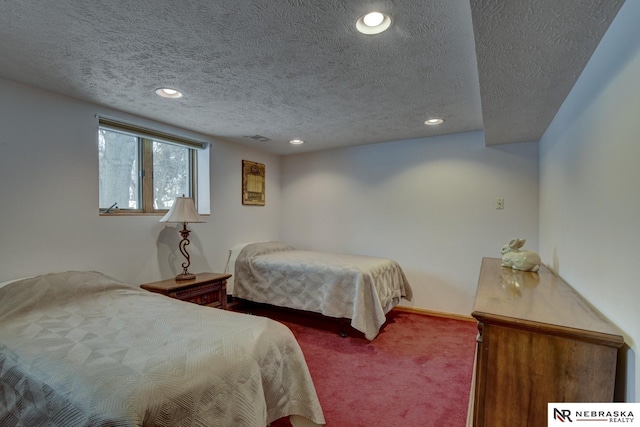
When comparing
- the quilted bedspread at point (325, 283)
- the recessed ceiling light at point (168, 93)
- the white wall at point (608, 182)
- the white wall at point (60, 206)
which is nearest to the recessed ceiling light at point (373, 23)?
the white wall at point (608, 182)

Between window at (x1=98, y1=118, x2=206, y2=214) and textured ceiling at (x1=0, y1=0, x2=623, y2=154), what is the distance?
11.8 inches

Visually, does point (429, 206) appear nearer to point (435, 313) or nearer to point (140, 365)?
point (435, 313)

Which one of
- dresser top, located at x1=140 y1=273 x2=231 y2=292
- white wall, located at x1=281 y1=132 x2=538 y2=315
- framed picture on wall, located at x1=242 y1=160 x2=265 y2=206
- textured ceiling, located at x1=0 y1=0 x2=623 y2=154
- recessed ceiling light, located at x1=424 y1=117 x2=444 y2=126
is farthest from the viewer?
framed picture on wall, located at x1=242 y1=160 x2=265 y2=206

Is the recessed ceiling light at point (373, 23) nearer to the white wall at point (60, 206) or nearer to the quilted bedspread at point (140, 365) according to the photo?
the quilted bedspread at point (140, 365)

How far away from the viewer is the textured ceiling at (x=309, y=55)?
1227 mm

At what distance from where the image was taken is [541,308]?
122 cm

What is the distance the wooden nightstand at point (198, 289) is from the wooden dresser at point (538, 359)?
231 cm

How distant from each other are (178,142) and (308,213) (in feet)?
6.44

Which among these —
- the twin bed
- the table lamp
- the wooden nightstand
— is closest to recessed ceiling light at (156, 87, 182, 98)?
the table lamp

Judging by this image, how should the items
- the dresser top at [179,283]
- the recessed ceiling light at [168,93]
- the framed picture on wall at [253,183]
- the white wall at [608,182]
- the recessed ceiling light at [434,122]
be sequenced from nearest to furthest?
the white wall at [608,182], the recessed ceiling light at [168,93], the dresser top at [179,283], the recessed ceiling light at [434,122], the framed picture on wall at [253,183]

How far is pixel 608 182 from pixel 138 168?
3.33 meters

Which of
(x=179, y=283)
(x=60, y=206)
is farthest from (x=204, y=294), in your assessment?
(x=60, y=206)

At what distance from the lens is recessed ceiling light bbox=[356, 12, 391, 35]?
132cm

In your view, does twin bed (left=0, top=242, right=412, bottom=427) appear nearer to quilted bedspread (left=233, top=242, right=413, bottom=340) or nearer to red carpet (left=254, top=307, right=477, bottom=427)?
red carpet (left=254, top=307, right=477, bottom=427)
